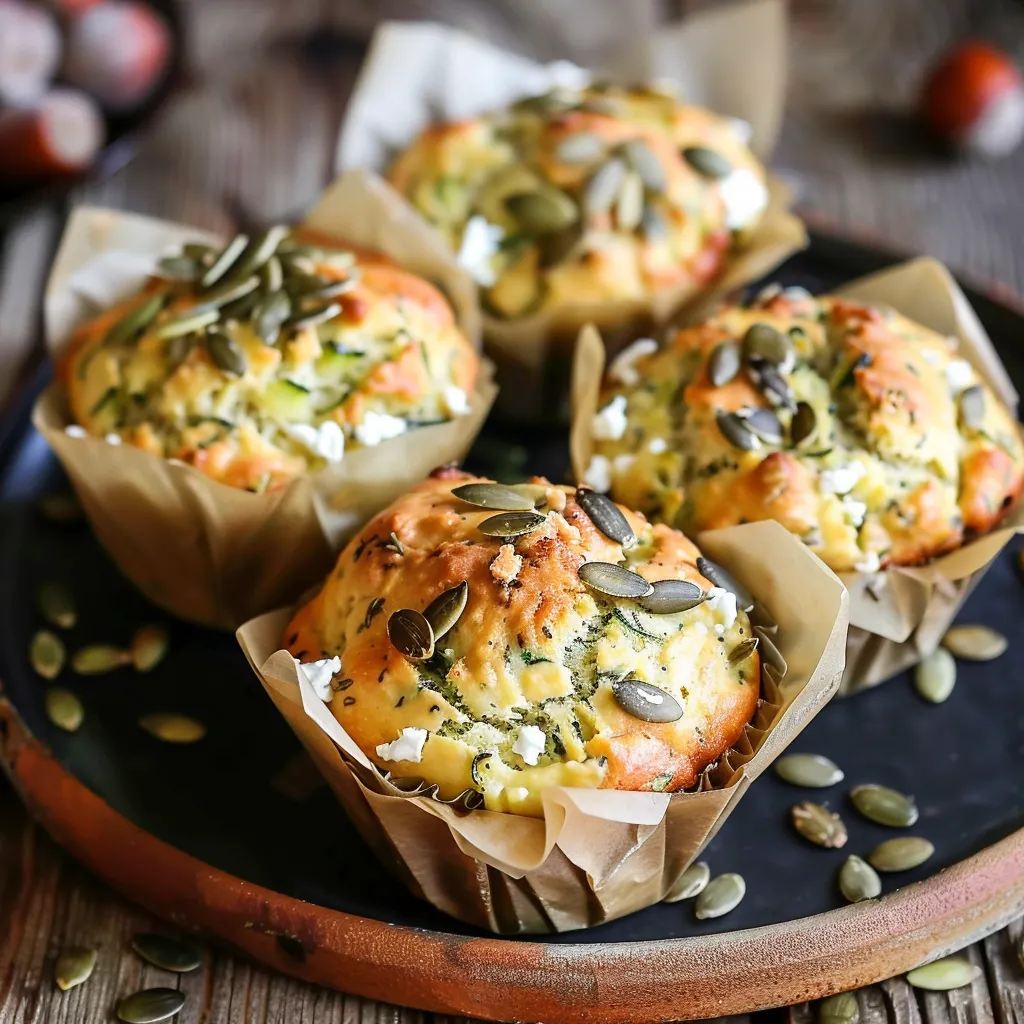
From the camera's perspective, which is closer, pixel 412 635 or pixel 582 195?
pixel 412 635

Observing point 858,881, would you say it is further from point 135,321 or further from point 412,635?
point 135,321

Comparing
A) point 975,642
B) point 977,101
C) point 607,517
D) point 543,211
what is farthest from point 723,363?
point 977,101

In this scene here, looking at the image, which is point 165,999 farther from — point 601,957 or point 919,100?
point 919,100

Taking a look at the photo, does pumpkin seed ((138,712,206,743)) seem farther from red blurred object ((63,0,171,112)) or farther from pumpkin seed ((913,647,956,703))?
red blurred object ((63,0,171,112))

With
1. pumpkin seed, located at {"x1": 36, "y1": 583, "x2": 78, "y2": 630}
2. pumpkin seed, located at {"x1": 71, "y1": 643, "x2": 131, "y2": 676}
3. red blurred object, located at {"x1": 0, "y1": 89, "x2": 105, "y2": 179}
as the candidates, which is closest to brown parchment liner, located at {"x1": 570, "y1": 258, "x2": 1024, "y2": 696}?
pumpkin seed, located at {"x1": 71, "y1": 643, "x2": 131, "y2": 676}

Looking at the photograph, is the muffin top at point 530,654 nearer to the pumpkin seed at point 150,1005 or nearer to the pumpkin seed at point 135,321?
the pumpkin seed at point 150,1005

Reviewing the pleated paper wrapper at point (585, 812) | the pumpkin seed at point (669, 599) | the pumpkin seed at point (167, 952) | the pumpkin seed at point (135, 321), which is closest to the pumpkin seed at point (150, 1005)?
the pumpkin seed at point (167, 952)
